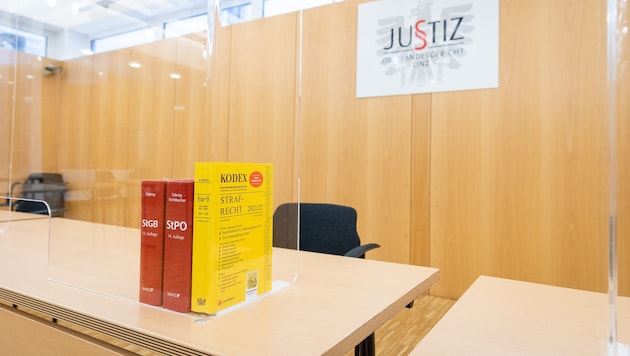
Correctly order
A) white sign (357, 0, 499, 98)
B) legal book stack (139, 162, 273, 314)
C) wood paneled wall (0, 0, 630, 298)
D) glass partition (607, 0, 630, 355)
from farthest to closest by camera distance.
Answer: white sign (357, 0, 499, 98) < wood paneled wall (0, 0, 630, 298) < legal book stack (139, 162, 273, 314) < glass partition (607, 0, 630, 355)

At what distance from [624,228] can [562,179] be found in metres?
2.32

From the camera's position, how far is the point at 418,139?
296cm

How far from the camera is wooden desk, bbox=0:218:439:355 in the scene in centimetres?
63

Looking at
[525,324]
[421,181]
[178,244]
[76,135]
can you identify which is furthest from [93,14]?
[421,181]

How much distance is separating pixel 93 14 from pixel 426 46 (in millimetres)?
2193

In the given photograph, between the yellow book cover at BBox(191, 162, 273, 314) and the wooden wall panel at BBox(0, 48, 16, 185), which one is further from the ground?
the wooden wall panel at BBox(0, 48, 16, 185)

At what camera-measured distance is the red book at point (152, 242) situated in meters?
0.78

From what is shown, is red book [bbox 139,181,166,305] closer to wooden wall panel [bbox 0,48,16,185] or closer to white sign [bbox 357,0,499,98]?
wooden wall panel [bbox 0,48,16,185]

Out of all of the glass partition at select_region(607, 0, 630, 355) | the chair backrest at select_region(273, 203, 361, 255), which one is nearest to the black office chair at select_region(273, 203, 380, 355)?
the chair backrest at select_region(273, 203, 361, 255)

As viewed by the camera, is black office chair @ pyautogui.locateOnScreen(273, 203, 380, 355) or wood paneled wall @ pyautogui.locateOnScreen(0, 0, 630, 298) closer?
wood paneled wall @ pyautogui.locateOnScreen(0, 0, 630, 298)

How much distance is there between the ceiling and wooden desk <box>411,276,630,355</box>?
86 cm

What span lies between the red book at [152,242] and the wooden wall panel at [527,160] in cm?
244

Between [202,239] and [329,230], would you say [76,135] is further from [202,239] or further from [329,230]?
[202,239]

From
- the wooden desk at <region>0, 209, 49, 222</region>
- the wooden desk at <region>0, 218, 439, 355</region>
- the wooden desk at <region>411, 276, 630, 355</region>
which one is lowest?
the wooden desk at <region>411, 276, 630, 355</region>
